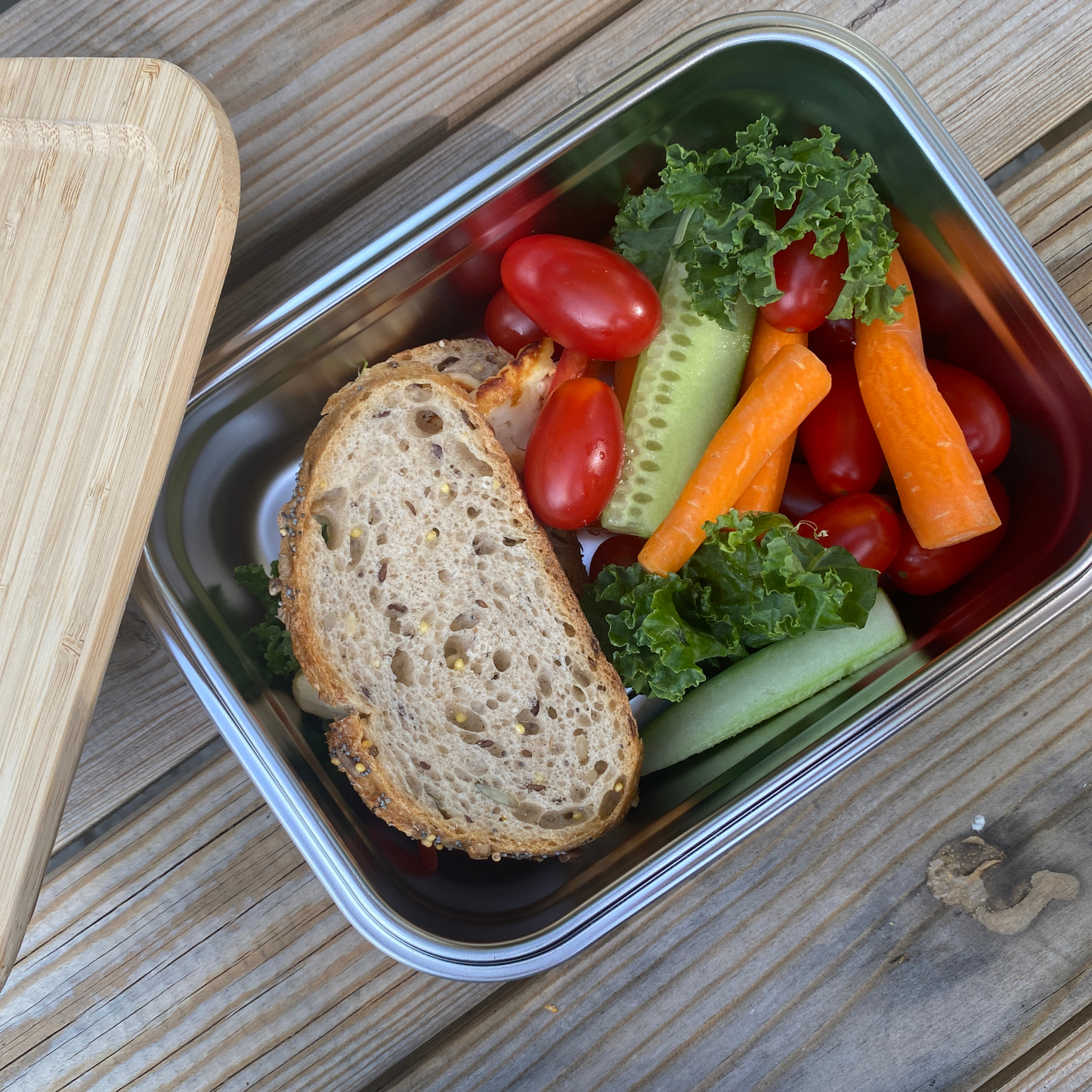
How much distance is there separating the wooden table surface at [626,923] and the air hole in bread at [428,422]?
30 centimetres

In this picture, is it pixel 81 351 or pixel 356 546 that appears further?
pixel 356 546

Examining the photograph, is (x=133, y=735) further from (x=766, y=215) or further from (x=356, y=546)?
(x=766, y=215)

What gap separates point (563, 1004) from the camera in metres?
1.00

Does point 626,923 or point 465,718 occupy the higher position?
point 465,718

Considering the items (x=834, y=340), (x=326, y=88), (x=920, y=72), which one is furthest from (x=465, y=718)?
(x=920, y=72)

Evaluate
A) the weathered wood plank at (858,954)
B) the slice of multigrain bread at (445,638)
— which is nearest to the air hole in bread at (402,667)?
the slice of multigrain bread at (445,638)

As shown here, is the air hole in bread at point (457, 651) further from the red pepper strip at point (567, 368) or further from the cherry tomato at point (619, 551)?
the red pepper strip at point (567, 368)

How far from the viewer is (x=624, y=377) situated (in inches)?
37.3

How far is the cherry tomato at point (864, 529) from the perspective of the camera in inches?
34.0

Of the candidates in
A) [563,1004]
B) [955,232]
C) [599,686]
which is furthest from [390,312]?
[563,1004]

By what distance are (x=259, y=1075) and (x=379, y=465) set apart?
2.55 ft

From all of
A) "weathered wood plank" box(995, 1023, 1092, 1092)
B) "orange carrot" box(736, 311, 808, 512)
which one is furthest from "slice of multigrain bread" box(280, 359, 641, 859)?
"weathered wood plank" box(995, 1023, 1092, 1092)

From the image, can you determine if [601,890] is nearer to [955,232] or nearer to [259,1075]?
[259,1075]

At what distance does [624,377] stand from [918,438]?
0.33 m
